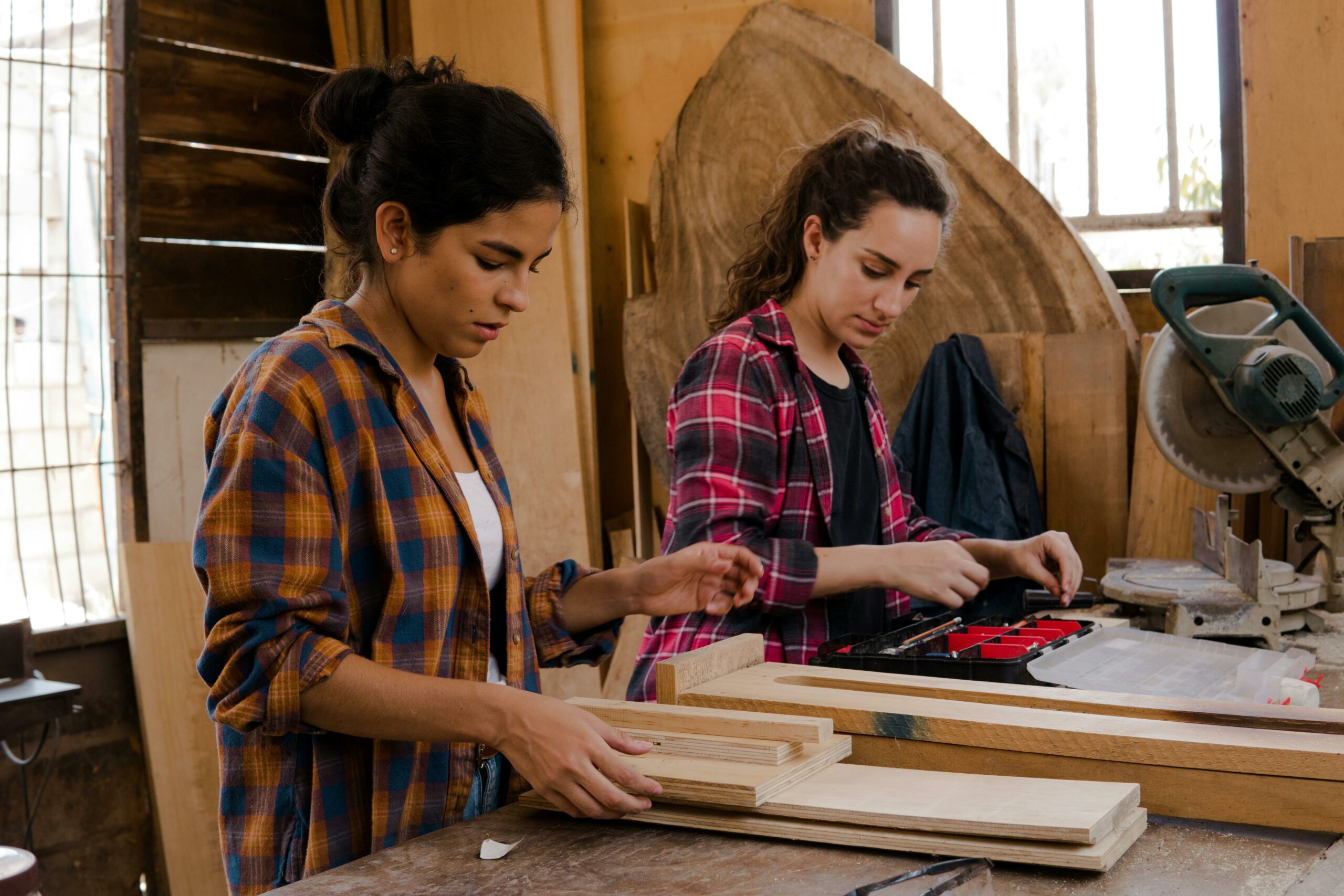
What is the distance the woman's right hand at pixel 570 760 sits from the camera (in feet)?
3.44

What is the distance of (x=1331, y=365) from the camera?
2.06 m

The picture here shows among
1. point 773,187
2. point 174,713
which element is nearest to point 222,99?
point 773,187

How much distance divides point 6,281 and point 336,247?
1.76 metres

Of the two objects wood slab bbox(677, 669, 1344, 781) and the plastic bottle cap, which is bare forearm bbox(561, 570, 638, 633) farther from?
the plastic bottle cap

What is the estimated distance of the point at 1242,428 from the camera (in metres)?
2.06

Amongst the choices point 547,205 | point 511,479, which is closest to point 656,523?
point 511,479

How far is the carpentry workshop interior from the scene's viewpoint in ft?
3.57

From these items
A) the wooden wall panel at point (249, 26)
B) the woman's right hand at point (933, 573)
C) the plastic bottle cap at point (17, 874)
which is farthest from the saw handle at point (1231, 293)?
the wooden wall panel at point (249, 26)

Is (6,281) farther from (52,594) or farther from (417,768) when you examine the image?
(417,768)

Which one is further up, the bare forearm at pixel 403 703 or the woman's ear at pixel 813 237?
the woman's ear at pixel 813 237

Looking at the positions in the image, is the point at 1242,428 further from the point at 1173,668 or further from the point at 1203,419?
the point at 1173,668

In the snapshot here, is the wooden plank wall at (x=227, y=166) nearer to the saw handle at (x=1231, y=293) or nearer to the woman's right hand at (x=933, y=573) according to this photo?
the woman's right hand at (x=933, y=573)

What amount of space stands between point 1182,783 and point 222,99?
118 inches

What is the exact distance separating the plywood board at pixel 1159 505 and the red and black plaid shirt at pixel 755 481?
38.2 inches
